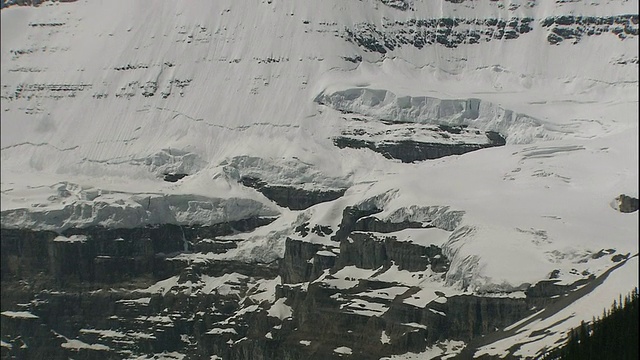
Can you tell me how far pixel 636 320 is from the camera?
195 metres

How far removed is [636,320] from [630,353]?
272 inches

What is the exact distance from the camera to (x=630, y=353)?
18900 centimetres
